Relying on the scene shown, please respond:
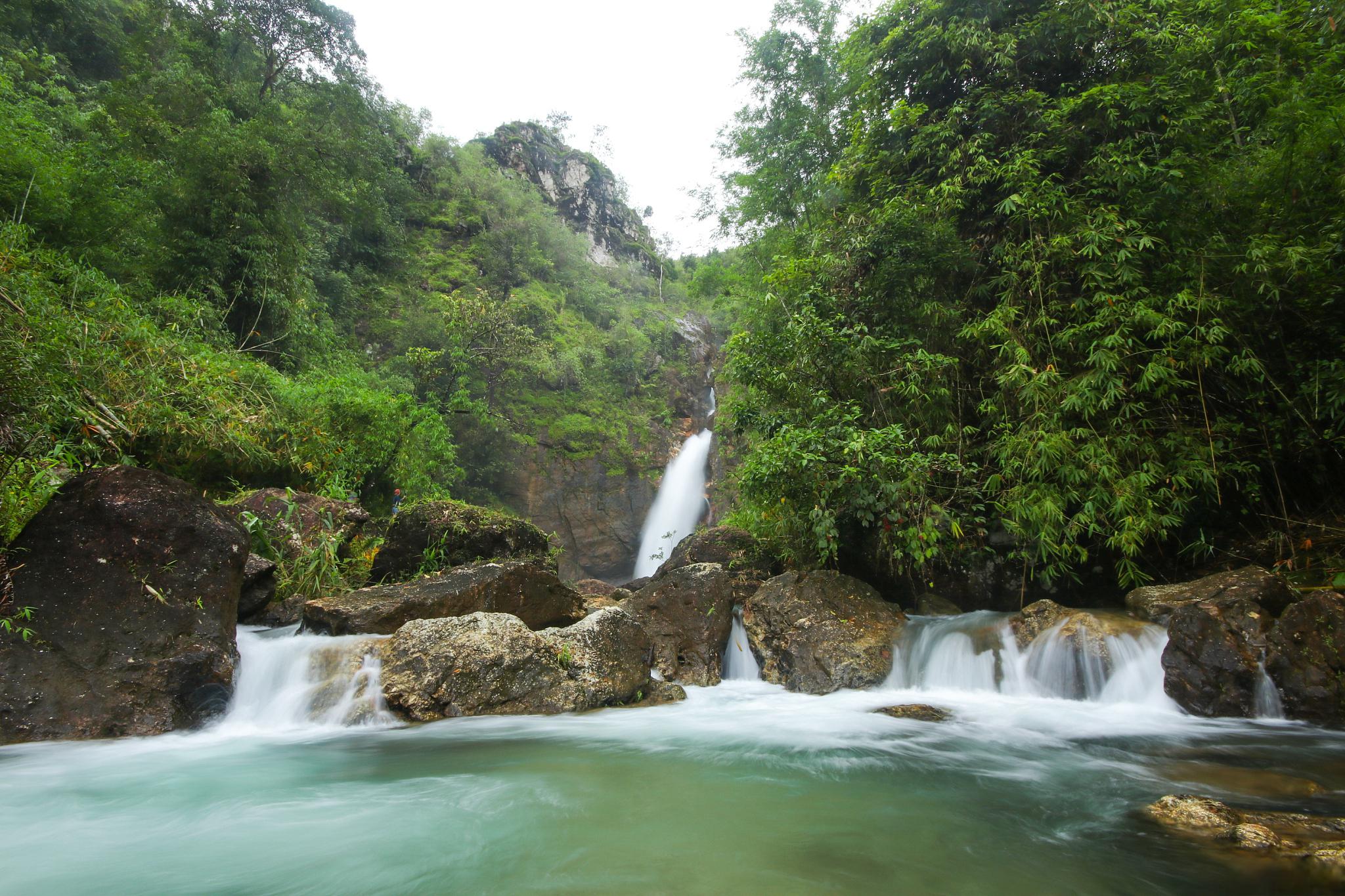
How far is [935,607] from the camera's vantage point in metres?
8.41

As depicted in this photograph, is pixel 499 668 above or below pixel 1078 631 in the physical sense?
below

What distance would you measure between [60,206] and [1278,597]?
15281mm

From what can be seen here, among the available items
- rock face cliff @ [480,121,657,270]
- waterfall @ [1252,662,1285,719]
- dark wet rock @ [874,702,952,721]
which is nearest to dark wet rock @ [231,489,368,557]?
dark wet rock @ [874,702,952,721]

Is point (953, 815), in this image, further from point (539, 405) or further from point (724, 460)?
point (539, 405)

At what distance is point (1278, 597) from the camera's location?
215 inches

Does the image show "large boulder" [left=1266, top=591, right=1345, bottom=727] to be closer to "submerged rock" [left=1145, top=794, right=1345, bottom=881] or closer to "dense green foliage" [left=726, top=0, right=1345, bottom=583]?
"dense green foliage" [left=726, top=0, right=1345, bottom=583]

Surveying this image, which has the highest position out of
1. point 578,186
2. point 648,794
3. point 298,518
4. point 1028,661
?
point 578,186

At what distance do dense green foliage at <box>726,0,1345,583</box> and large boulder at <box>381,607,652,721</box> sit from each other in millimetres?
2993

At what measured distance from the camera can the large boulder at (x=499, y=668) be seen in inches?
215

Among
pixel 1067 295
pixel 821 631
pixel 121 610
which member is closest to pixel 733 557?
pixel 821 631

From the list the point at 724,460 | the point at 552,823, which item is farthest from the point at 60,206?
the point at 724,460

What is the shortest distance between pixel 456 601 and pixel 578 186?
37.7 meters

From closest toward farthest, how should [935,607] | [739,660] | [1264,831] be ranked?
1. [1264,831]
2. [739,660]
3. [935,607]

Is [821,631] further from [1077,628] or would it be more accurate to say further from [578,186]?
[578,186]
